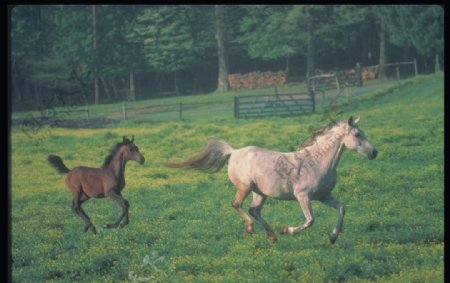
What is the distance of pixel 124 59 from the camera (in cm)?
1402

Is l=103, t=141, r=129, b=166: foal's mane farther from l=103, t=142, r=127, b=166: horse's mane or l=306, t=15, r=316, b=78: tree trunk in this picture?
l=306, t=15, r=316, b=78: tree trunk

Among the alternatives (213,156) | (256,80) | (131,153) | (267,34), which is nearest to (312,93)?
(256,80)

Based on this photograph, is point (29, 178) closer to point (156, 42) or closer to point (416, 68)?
point (156, 42)

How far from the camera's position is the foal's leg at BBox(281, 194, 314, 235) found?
11953 millimetres

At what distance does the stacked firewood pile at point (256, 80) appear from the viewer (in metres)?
14.0

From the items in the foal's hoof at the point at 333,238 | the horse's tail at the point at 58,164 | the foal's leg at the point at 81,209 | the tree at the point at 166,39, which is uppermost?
the tree at the point at 166,39

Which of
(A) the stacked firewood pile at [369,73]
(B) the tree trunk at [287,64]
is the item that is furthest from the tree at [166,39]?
(A) the stacked firewood pile at [369,73]

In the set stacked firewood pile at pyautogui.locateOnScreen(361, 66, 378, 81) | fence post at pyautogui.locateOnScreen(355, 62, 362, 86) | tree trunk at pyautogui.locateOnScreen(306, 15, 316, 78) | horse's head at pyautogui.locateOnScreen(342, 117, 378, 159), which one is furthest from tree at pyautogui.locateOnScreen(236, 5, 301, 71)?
horse's head at pyautogui.locateOnScreen(342, 117, 378, 159)

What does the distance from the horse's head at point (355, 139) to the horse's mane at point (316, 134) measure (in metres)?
0.25

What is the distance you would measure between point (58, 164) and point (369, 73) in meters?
6.10

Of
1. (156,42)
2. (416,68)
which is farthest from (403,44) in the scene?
(156,42)

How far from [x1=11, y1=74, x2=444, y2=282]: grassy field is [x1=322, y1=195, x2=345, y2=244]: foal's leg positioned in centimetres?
14

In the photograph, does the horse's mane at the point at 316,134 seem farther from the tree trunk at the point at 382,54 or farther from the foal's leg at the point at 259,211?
the tree trunk at the point at 382,54

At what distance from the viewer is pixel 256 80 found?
46.2 ft
